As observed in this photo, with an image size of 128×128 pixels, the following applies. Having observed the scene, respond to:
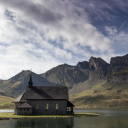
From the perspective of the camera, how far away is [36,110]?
Answer: 2830 inches

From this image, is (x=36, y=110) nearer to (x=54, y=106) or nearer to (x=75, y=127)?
(x=54, y=106)

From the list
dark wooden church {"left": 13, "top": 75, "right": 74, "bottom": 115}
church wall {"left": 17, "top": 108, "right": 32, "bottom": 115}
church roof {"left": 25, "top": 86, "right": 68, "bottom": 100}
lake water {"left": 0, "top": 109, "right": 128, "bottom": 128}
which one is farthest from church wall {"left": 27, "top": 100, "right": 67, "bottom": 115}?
lake water {"left": 0, "top": 109, "right": 128, "bottom": 128}

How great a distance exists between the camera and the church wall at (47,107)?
237 feet

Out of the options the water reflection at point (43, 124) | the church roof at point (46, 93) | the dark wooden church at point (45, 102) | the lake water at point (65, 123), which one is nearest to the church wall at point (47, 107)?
the dark wooden church at point (45, 102)

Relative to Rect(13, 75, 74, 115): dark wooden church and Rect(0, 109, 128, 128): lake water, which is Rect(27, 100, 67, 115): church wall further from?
Rect(0, 109, 128, 128): lake water

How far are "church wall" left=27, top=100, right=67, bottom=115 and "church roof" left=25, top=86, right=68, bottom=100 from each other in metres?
1.94

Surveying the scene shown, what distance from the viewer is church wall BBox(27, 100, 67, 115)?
237 ft

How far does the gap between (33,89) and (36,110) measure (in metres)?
8.74

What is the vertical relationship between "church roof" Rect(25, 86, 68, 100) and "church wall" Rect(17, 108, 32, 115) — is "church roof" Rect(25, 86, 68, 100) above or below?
above

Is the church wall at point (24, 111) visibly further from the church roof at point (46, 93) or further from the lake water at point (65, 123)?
the lake water at point (65, 123)

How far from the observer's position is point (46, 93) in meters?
74.7

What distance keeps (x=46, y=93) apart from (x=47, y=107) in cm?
559

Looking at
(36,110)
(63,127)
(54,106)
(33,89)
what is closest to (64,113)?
(54,106)

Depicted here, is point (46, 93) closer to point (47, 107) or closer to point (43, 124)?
point (47, 107)
